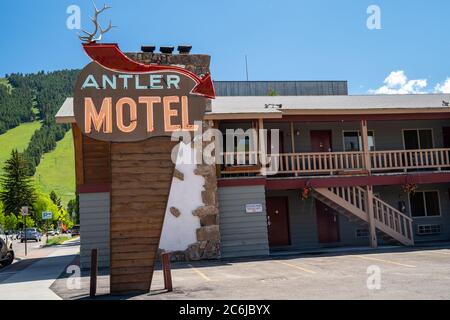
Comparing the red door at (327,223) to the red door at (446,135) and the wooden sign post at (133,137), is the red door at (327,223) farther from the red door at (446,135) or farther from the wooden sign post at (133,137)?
the wooden sign post at (133,137)

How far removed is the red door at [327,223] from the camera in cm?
2220

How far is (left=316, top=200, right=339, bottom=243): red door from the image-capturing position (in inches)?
874

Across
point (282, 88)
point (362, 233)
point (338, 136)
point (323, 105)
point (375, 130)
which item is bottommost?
point (362, 233)

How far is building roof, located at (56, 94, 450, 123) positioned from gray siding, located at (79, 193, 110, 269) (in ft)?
10.1

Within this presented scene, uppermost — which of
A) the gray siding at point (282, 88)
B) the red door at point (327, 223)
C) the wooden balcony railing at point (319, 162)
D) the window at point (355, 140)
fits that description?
the gray siding at point (282, 88)

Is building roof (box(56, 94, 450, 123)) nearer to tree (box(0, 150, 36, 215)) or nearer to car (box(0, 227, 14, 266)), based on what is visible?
car (box(0, 227, 14, 266))

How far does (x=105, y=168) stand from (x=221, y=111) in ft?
16.5

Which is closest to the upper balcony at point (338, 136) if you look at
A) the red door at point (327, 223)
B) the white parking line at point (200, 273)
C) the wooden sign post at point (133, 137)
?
the red door at point (327, 223)

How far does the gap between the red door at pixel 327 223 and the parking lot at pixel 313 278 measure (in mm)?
4376

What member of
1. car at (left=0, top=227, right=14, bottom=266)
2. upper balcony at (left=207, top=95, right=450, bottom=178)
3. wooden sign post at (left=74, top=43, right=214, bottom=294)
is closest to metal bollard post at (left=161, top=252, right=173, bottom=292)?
wooden sign post at (left=74, top=43, right=214, bottom=294)

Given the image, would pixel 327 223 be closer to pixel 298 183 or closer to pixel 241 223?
pixel 298 183

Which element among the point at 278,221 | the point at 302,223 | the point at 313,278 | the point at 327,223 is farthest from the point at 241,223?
the point at 313,278

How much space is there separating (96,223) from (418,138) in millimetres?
15808

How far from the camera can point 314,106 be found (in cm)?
2109
